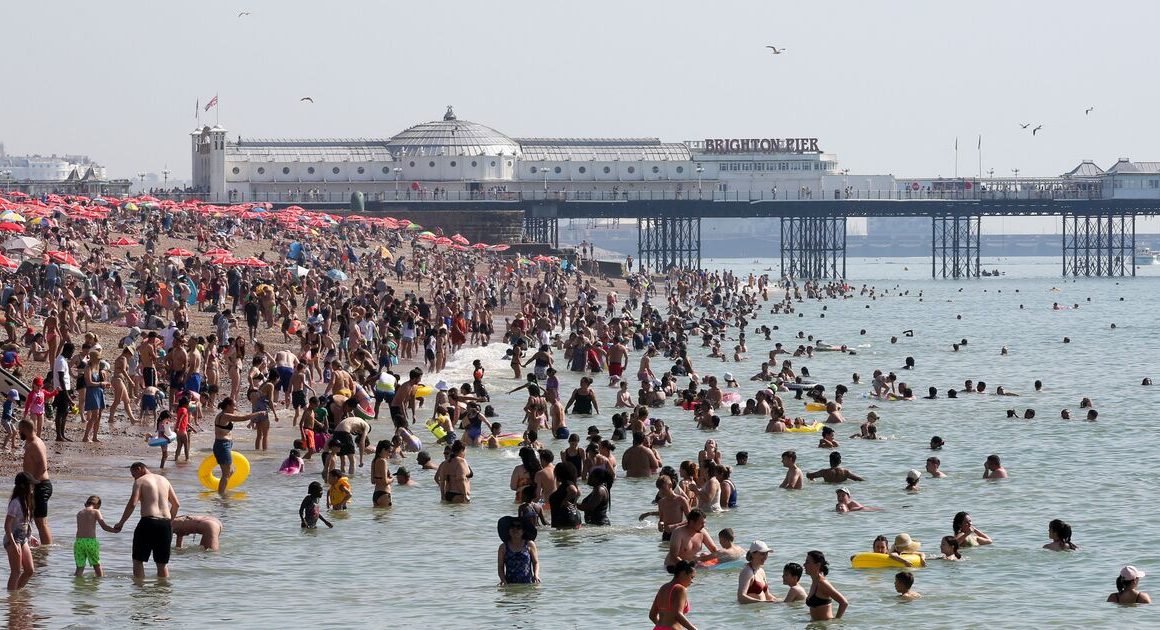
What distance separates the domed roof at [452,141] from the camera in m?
114

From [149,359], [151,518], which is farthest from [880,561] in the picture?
[149,359]

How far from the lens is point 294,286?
156ft

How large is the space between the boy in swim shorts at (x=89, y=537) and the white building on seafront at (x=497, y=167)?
305 ft

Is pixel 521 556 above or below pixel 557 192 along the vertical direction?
below

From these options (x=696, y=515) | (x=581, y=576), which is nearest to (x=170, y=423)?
(x=581, y=576)

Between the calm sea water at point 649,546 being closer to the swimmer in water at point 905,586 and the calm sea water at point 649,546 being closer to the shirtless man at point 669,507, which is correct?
the swimmer in water at point 905,586

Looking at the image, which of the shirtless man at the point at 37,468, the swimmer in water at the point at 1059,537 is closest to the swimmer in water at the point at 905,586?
the swimmer in water at the point at 1059,537

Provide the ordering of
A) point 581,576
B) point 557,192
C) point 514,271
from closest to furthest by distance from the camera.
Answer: point 581,576, point 514,271, point 557,192

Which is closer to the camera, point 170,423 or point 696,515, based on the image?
point 696,515

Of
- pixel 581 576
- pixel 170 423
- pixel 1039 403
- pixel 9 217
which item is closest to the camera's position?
pixel 581 576

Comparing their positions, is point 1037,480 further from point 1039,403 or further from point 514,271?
point 514,271

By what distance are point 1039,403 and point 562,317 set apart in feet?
73.0

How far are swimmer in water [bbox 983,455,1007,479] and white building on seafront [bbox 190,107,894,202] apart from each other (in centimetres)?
8471

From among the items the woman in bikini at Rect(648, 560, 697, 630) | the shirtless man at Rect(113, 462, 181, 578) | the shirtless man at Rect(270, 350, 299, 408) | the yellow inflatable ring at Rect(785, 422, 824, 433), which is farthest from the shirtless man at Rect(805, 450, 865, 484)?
the woman in bikini at Rect(648, 560, 697, 630)
